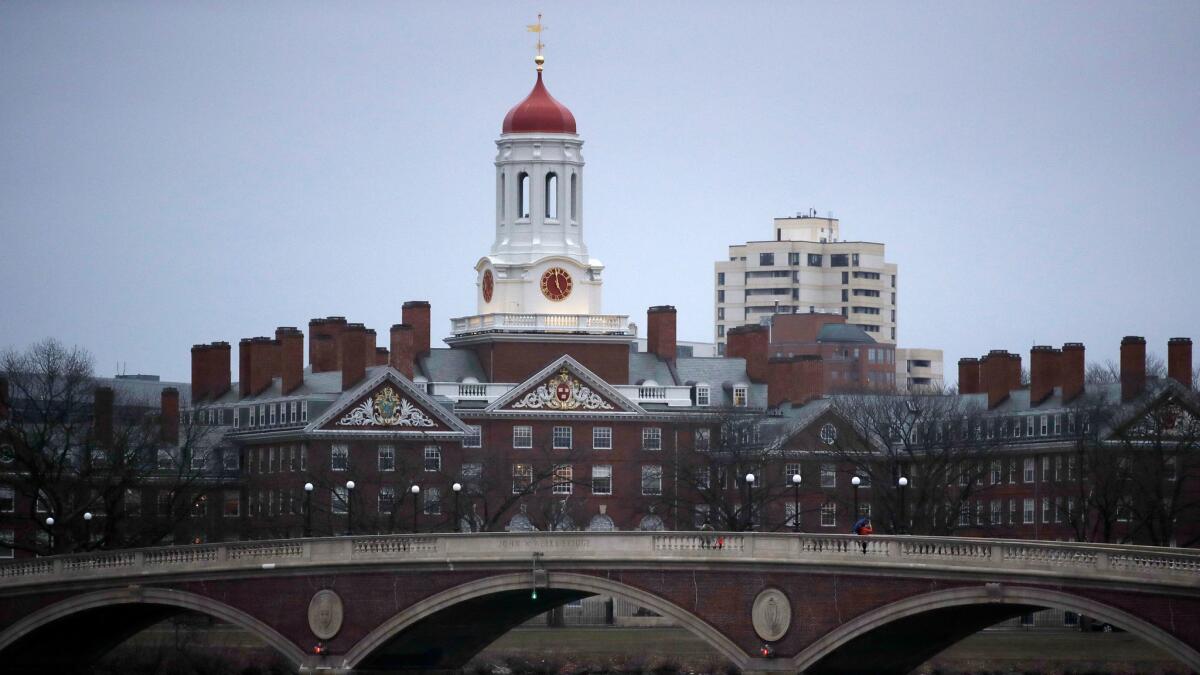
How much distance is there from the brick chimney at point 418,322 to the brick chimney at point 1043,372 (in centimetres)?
2608

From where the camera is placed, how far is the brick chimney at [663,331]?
475ft

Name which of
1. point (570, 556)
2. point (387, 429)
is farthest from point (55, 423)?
point (570, 556)

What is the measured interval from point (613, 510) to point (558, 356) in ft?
Answer: 26.5

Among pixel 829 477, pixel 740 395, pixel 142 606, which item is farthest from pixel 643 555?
pixel 740 395

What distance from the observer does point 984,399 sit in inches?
5507

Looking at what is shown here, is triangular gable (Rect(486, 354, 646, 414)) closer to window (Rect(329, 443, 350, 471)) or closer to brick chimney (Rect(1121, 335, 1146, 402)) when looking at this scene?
window (Rect(329, 443, 350, 471))

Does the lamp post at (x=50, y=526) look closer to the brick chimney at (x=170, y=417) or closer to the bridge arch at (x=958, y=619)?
the brick chimney at (x=170, y=417)

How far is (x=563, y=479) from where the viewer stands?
435ft

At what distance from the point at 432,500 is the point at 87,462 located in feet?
60.4

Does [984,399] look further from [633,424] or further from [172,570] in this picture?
[172,570]

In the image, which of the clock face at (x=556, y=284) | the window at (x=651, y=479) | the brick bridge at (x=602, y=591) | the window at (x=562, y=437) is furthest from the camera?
the clock face at (x=556, y=284)

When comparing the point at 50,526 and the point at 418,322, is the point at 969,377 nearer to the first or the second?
the point at 418,322

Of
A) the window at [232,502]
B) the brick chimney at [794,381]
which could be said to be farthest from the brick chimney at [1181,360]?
the window at [232,502]

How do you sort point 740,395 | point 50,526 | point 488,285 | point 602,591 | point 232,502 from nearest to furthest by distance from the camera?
point 602,591, point 50,526, point 232,502, point 488,285, point 740,395
